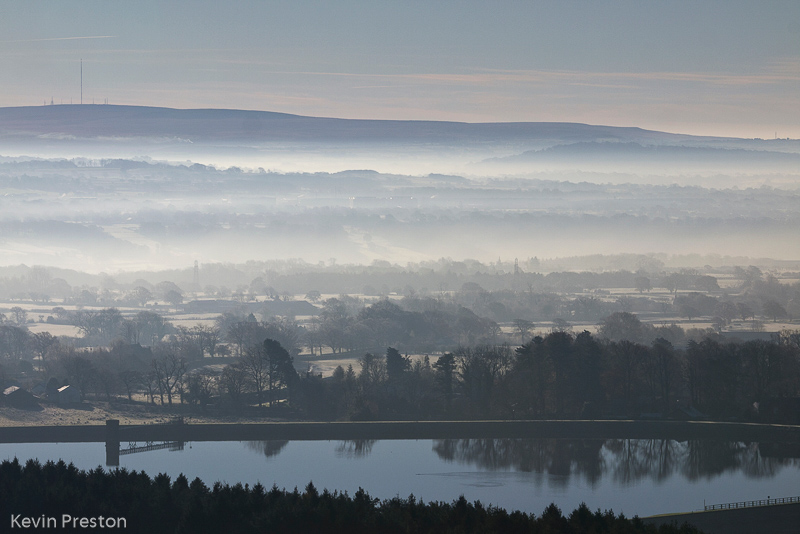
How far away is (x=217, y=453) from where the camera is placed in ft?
161

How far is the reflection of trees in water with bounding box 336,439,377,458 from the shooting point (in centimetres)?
4872

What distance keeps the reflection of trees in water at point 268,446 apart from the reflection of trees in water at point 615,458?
23.0 ft

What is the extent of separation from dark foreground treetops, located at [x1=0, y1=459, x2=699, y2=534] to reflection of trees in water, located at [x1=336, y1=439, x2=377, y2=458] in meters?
15.8

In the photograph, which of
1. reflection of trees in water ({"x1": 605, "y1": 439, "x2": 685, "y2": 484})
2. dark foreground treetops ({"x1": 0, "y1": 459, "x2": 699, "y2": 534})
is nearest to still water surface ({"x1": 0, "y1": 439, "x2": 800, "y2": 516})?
reflection of trees in water ({"x1": 605, "y1": 439, "x2": 685, "y2": 484})

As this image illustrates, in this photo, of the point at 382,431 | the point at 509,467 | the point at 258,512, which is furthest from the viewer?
the point at 382,431

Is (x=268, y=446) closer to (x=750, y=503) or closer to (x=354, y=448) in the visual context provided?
(x=354, y=448)

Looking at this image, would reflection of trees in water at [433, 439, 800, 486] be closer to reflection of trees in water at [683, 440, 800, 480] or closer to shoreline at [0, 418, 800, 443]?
reflection of trees in water at [683, 440, 800, 480]

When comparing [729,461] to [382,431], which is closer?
[729,461]

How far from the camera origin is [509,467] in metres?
46.1

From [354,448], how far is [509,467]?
300 inches

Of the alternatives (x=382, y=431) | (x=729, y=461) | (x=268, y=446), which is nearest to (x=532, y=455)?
(x=382, y=431)

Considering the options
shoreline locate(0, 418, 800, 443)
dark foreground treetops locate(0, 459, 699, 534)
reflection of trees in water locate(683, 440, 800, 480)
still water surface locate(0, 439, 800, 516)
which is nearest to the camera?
dark foreground treetops locate(0, 459, 699, 534)

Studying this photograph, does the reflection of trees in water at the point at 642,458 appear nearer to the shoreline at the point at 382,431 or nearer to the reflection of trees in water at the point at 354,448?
the shoreline at the point at 382,431

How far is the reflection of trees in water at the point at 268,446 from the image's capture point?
4938cm
